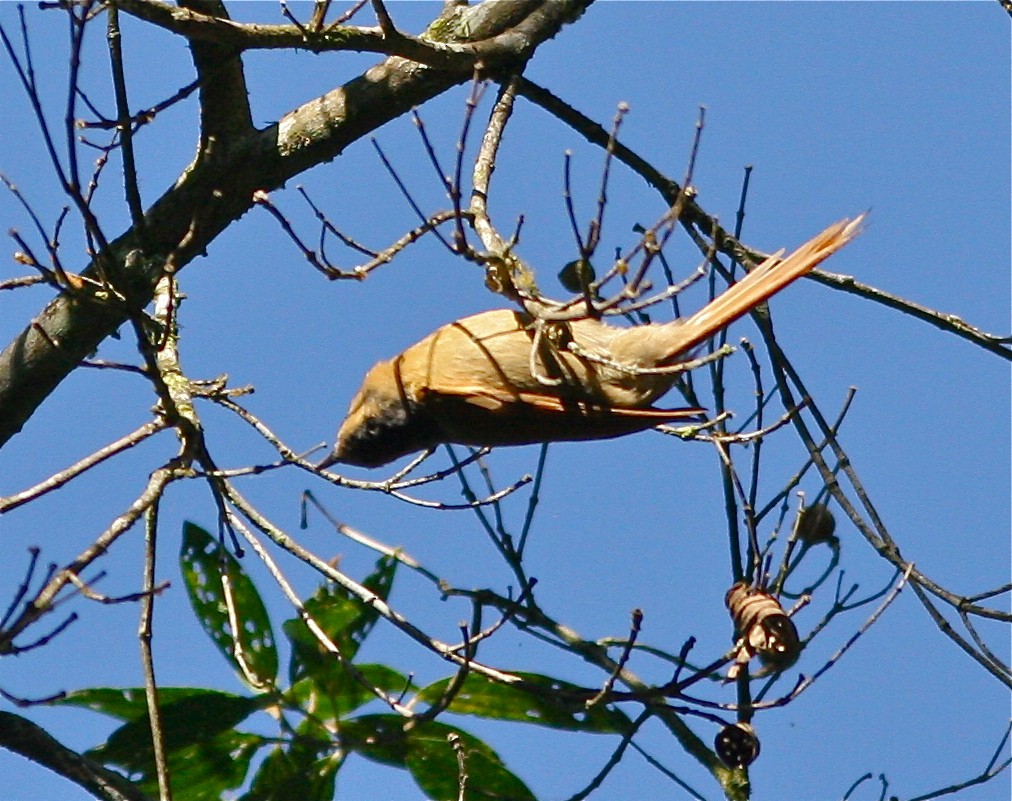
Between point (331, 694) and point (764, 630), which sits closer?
point (764, 630)

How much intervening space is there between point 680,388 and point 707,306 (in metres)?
0.45

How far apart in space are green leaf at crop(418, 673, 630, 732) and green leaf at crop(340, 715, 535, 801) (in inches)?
3.3

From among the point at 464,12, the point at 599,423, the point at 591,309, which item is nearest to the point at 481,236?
the point at 591,309

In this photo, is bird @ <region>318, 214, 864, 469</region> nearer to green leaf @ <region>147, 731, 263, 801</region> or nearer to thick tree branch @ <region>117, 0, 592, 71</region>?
thick tree branch @ <region>117, 0, 592, 71</region>

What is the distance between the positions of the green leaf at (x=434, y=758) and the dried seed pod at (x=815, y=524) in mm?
1100

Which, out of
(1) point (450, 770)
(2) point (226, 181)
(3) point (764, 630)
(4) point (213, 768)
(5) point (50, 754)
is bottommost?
(5) point (50, 754)

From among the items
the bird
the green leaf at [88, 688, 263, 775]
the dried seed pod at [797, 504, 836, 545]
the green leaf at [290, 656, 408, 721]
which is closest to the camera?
the bird

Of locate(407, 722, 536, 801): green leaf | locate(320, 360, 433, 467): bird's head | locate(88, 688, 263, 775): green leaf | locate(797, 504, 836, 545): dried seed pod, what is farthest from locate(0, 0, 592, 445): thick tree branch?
locate(797, 504, 836, 545): dried seed pod

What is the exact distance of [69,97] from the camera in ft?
9.37

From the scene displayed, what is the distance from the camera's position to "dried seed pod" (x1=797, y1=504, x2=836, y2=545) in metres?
3.94

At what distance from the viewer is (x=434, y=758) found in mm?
3762

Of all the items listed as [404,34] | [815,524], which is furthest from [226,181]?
[815,524]

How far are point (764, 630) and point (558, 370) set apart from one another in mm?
889

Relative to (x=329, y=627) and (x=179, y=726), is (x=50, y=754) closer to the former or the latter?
(x=179, y=726)
